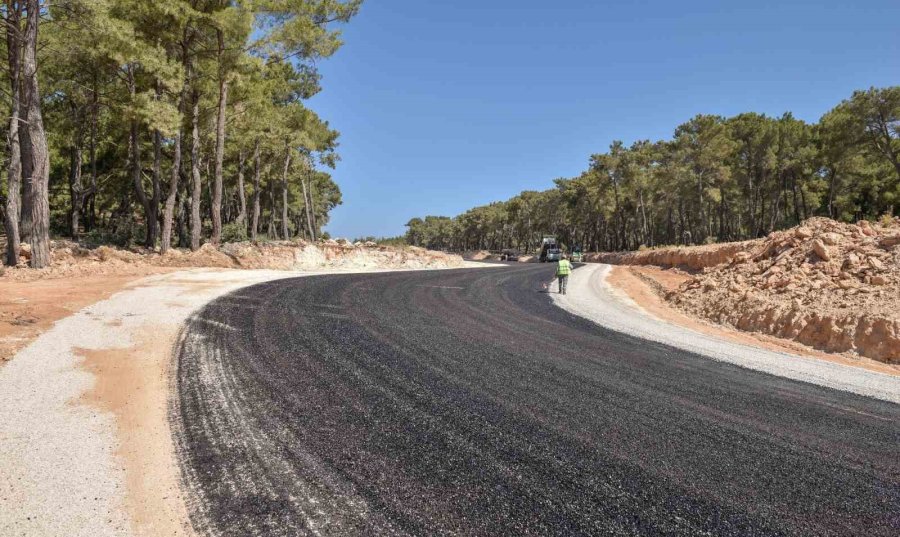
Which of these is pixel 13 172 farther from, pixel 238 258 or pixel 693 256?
pixel 693 256

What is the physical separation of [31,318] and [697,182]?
4494 cm

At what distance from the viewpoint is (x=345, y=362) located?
5.13m

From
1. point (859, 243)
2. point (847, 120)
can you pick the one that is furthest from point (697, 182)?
point (859, 243)

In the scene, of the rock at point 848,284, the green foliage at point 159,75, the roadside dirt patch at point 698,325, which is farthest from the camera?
the green foliage at point 159,75

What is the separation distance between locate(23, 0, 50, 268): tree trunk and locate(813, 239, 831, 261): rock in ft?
71.7

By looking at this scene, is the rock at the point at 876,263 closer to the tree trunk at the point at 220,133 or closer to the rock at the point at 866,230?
the rock at the point at 866,230

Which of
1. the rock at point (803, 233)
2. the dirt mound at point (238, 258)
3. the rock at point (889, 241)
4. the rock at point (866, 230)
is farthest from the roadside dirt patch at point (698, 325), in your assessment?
the dirt mound at point (238, 258)

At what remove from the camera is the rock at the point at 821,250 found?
11.4 meters

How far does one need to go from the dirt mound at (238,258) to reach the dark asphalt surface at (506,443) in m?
9.89

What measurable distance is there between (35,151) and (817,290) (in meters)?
21.5

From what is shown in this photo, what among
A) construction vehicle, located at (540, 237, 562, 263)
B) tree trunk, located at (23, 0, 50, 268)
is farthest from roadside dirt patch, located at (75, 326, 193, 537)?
construction vehicle, located at (540, 237, 562, 263)

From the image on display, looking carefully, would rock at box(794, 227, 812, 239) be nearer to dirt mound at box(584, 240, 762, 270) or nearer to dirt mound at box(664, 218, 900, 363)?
dirt mound at box(664, 218, 900, 363)

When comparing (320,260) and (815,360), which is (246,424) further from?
(320,260)

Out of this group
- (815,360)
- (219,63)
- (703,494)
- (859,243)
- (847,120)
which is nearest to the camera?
(703,494)
